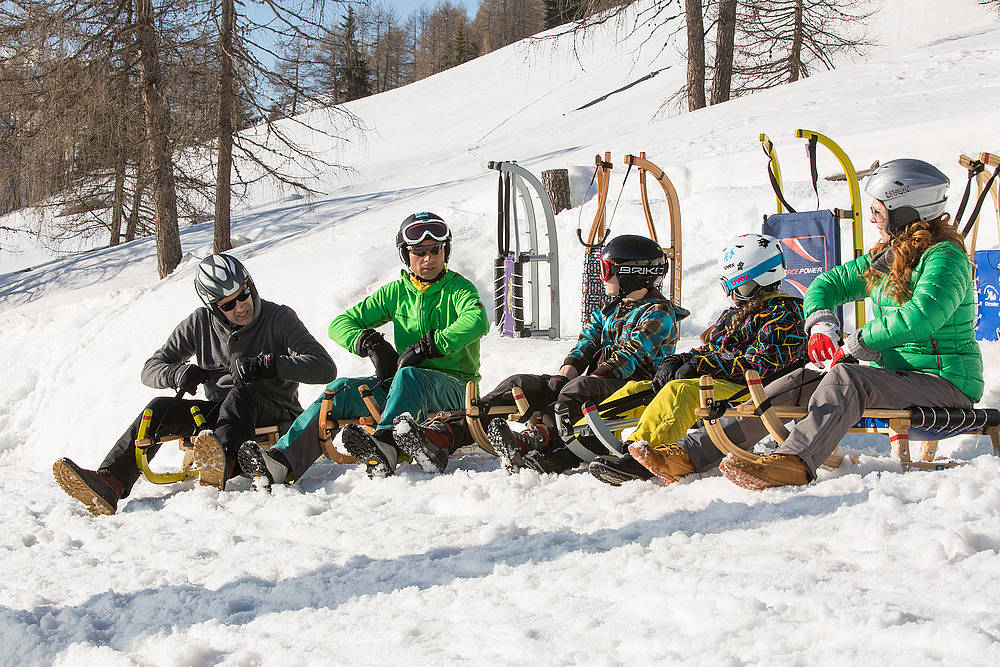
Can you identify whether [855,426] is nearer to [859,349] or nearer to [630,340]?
[859,349]

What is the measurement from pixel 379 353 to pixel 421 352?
10.4 inches

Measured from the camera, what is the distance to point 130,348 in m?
9.44

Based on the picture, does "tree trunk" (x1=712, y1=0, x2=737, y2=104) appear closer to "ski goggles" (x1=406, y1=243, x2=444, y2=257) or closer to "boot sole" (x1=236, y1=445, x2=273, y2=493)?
"ski goggles" (x1=406, y1=243, x2=444, y2=257)

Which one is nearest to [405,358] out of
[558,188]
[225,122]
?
[558,188]

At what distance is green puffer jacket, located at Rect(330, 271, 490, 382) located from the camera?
5.19m

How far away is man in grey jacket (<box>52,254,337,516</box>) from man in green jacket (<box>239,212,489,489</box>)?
0.22m

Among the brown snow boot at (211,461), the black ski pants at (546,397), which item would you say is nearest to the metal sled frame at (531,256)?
the black ski pants at (546,397)

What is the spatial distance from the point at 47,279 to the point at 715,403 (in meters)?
17.8

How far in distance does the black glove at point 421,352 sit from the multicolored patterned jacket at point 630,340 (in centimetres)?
78

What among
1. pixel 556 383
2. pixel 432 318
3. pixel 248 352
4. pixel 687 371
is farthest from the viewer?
pixel 432 318

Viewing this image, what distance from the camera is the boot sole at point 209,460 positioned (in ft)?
15.3

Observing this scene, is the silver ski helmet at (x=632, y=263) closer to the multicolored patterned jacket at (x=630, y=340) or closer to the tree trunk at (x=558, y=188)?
the multicolored patterned jacket at (x=630, y=340)

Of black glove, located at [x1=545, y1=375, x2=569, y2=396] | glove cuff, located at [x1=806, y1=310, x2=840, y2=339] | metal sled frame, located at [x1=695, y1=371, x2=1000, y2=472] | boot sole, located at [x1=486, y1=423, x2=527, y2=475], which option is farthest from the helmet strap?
boot sole, located at [x1=486, y1=423, x2=527, y2=475]

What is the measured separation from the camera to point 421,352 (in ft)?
16.9
